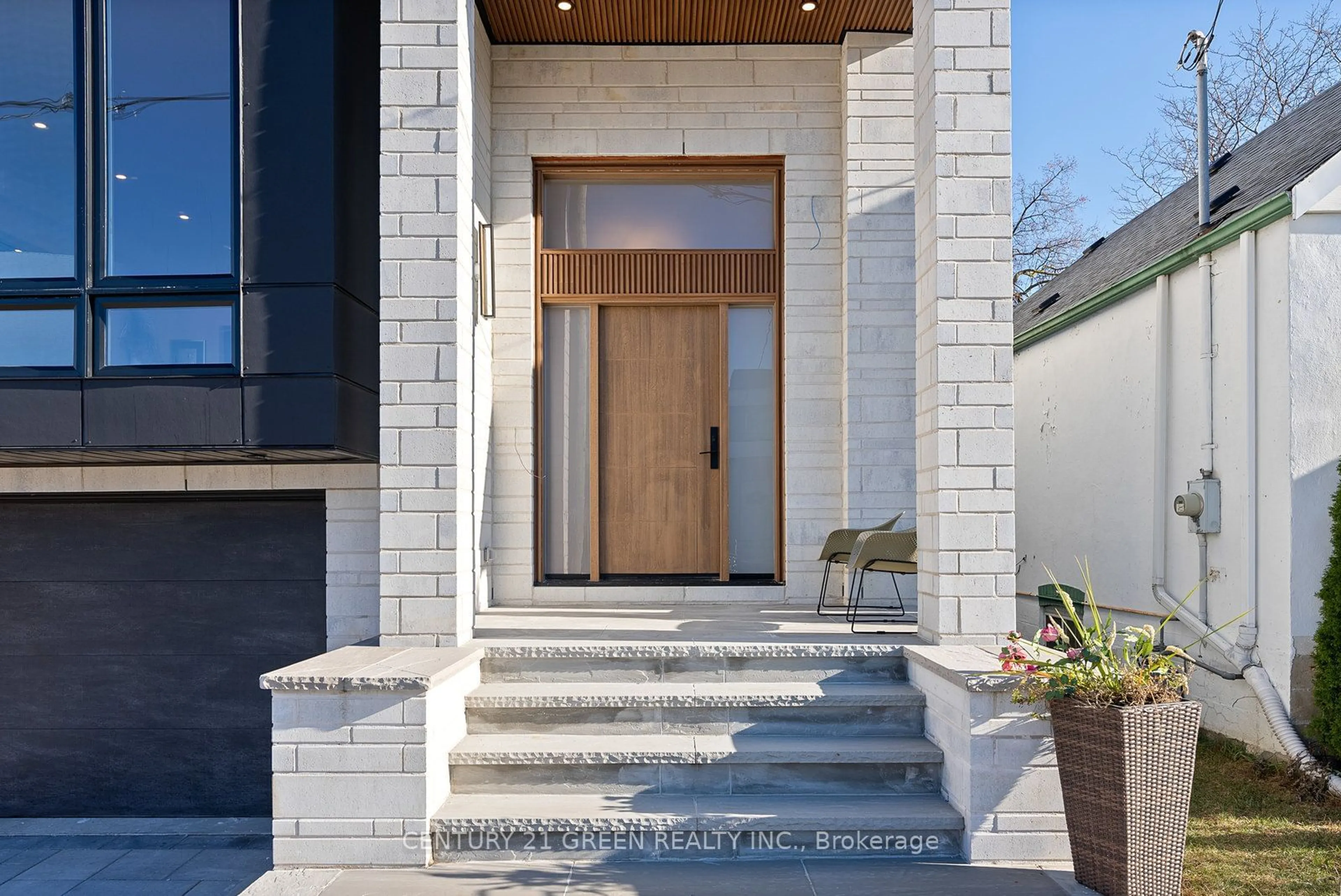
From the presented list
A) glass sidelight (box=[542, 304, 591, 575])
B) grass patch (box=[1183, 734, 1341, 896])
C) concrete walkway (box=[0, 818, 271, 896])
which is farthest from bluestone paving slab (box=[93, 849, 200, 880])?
grass patch (box=[1183, 734, 1341, 896])

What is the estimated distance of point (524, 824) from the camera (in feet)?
11.3

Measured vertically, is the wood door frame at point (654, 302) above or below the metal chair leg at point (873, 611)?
above

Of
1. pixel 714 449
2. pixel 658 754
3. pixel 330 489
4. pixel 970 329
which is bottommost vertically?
pixel 658 754

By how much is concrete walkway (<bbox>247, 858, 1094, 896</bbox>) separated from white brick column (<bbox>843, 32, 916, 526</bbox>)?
2.73 m

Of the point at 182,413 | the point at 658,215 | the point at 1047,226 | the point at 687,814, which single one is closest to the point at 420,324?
the point at 182,413

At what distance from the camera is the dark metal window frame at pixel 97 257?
438 centimetres

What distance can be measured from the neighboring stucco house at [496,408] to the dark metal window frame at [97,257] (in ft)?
0.06

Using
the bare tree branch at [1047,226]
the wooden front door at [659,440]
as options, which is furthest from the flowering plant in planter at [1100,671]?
the bare tree branch at [1047,226]

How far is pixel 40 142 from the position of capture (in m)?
4.49

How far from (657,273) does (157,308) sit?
2.95 meters

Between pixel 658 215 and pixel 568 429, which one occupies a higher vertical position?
pixel 658 215

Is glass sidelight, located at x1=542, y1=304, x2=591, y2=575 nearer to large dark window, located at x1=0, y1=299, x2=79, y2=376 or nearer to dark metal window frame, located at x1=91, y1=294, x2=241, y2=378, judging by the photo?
dark metal window frame, located at x1=91, y1=294, x2=241, y2=378

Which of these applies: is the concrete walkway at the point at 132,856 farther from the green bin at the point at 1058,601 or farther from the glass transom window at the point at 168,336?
the green bin at the point at 1058,601

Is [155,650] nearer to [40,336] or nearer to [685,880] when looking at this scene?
[40,336]
